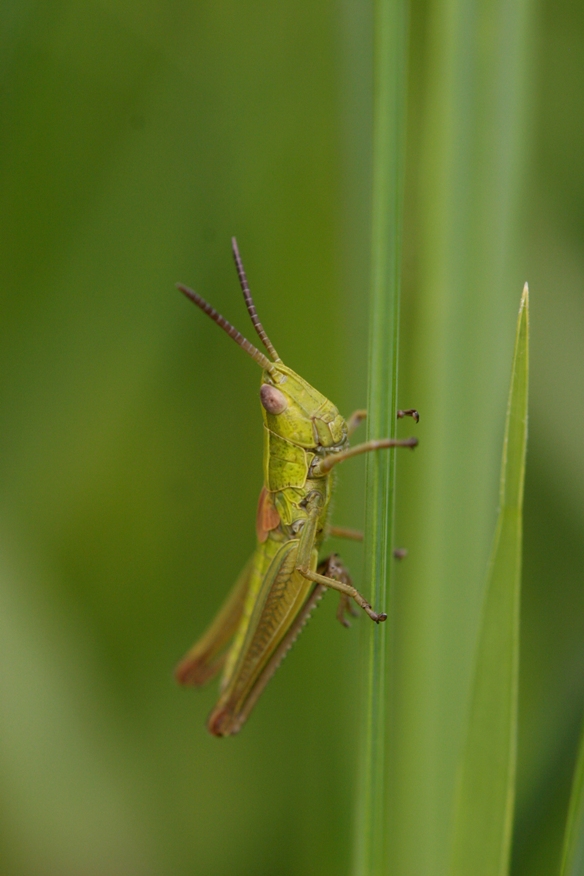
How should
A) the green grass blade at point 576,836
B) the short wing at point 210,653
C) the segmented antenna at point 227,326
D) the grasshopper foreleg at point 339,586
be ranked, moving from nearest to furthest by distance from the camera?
the green grass blade at point 576,836, the grasshopper foreleg at point 339,586, the segmented antenna at point 227,326, the short wing at point 210,653

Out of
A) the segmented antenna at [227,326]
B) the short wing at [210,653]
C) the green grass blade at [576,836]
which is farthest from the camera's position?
the short wing at [210,653]

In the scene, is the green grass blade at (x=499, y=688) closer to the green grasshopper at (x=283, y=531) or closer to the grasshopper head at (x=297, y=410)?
the green grasshopper at (x=283, y=531)

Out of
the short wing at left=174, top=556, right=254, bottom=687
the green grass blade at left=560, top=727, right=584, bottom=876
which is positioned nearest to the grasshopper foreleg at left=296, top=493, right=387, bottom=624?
the short wing at left=174, top=556, right=254, bottom=687

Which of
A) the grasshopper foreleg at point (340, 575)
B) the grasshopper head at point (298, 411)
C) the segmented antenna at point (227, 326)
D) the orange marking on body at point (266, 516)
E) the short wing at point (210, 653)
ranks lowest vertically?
the short wing at point (210, 653)

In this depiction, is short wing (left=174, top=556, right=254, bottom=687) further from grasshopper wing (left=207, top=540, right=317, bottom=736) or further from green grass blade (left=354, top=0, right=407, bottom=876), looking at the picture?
green grass blade (left=354, top=0, right=407, bottom=876)

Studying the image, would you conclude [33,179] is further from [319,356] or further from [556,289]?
[556,289]

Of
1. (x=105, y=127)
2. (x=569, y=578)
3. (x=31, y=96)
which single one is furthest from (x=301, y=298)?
(x=569, y=578)

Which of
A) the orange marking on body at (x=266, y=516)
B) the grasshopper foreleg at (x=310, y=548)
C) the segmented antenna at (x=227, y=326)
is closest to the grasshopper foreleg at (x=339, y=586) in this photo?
the grasshopper foreleg at (x=310, y=548)

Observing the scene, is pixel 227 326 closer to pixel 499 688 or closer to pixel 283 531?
pixel 283 531

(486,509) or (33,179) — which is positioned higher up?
(33,179)
